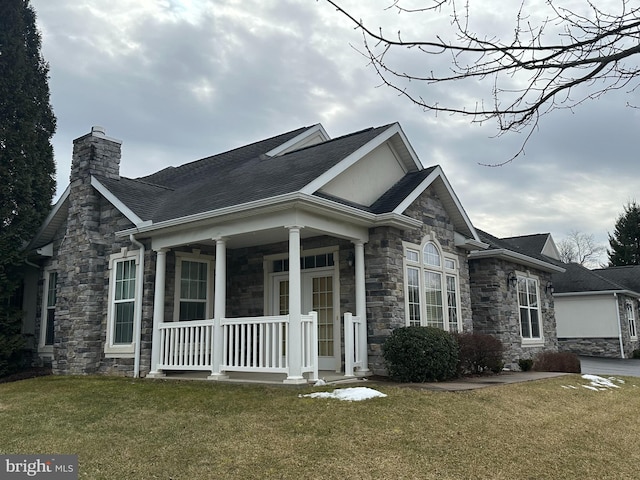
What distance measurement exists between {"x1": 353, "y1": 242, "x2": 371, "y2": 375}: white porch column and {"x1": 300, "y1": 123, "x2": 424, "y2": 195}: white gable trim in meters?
1.42

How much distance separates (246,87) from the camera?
1007 centimetres

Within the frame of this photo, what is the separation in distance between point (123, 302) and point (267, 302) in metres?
2.97

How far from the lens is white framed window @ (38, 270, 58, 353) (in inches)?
531

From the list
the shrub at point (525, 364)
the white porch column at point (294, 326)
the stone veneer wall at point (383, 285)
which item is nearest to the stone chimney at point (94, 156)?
the white porch column at point (294, 326)

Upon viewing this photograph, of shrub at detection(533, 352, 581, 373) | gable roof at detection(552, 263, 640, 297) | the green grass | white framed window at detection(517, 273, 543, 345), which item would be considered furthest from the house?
gable roof at detection(552, 263, 640, 297)

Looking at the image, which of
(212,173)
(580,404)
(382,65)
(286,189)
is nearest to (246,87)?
(286,189)

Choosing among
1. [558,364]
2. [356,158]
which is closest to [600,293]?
[558,364]

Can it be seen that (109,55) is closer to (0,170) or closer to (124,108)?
(124,108)

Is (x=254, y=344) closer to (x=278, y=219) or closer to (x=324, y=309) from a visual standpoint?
(x=278, y=219)

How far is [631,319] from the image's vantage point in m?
22.9

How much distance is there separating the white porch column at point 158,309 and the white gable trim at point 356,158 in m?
3.58

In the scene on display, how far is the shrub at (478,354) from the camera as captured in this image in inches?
405

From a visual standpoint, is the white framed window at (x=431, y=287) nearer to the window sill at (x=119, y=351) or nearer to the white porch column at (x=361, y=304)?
the white porch column at (x=361, y=304)

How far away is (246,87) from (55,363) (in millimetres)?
7294
